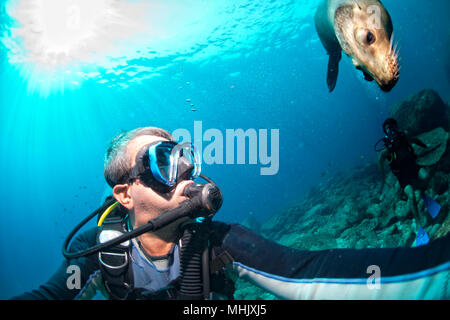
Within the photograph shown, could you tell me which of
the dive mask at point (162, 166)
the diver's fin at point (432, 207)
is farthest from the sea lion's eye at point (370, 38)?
the diver's fin at point (432, 207)

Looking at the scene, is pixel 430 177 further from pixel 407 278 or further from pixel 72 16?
pixel 72 16

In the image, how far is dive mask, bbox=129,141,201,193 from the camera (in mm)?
1912

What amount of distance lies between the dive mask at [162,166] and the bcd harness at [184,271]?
1.68 feet

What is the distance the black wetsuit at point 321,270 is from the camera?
1107 millimetres

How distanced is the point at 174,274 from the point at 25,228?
489 ft

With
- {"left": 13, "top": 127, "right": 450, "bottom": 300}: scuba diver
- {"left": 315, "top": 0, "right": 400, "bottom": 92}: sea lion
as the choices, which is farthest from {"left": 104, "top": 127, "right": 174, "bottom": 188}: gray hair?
{"left": 315, "top": 0, "right": 400, "bottom": 92}: sea lion

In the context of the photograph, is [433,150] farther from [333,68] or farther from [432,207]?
[333,68]

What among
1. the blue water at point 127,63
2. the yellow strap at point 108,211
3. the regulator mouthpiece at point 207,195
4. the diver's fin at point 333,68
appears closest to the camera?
the regulator mouthpiece at point 207,195

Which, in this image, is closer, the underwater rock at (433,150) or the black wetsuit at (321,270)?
the black wetsuit at (321,270)

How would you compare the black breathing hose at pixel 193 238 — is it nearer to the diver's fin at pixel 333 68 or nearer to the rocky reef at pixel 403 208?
the diver's fin at pixel 333 68

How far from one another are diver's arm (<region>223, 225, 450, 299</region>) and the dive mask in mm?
707

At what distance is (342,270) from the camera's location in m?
1.41

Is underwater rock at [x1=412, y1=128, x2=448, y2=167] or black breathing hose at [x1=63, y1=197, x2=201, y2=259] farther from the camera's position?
underwater rock at [x1=412, y1=128, x2=448, y2=167]

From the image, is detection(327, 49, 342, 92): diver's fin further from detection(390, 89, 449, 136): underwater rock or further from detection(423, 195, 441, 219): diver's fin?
detection(390, 89, 449, 136): underwater rock
